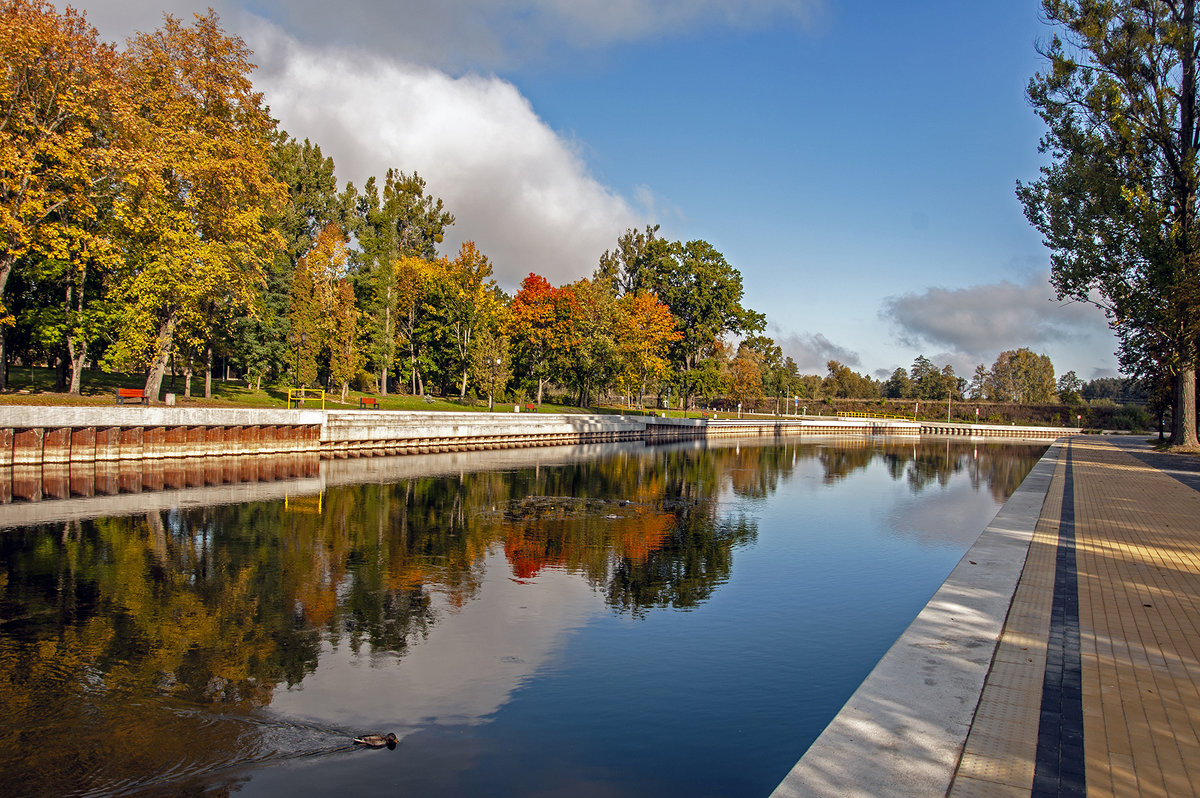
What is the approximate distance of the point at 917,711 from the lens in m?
5.58

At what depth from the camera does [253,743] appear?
654 centimetres

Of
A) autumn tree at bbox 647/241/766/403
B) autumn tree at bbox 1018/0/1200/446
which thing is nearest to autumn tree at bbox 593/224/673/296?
autumn tree at bbox 647/241/766/403

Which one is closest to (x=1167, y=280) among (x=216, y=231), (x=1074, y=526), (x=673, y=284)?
(x=1074, y=526)

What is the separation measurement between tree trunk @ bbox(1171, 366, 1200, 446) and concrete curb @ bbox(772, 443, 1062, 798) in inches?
1360

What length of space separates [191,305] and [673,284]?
2269 inches

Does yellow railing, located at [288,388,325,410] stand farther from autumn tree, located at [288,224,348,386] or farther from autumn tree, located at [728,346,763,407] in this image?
autumn tree, located at [728,346,763,407]

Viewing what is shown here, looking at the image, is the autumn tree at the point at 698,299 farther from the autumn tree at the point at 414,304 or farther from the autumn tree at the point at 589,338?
the autumn tree at the point at 414,304

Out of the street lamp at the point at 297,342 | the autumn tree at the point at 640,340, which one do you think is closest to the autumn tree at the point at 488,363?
the street lamp at the point at 297,342

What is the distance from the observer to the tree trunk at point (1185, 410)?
35562mm

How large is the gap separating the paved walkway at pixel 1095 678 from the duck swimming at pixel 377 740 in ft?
14.8

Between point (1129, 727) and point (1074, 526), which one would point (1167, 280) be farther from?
point (1129, 727)

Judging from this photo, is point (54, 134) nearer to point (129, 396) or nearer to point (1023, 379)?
point (129, 396)

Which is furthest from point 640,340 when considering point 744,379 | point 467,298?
point 744,379

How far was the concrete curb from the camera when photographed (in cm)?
454
